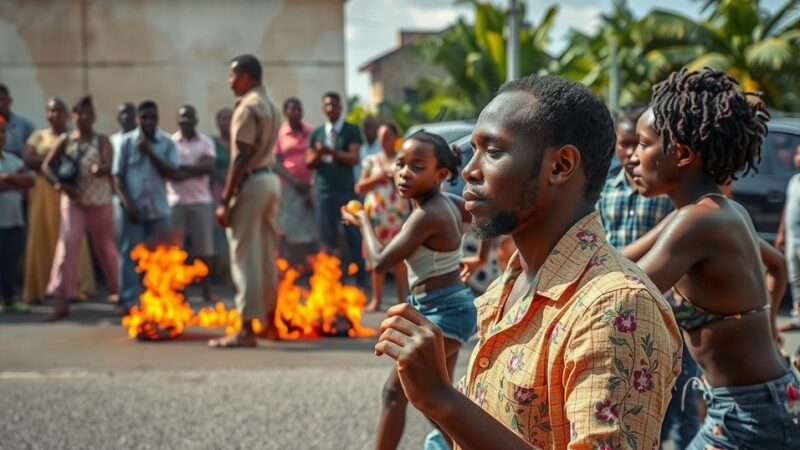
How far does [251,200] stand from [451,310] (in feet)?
11.9

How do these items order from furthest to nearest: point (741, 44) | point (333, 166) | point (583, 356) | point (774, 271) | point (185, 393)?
point (741, 44) → point (333, 166) → point (185, 393) → point (774, 271) → point (583, 356)

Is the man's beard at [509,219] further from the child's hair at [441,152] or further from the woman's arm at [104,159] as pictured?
the woman's arm at [104,159]

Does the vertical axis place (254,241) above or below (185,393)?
above

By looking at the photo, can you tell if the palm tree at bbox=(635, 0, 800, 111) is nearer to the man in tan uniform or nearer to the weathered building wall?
the weathered building wall

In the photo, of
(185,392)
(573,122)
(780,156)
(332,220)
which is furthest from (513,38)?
(573,122)

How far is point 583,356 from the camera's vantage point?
5.89 ft

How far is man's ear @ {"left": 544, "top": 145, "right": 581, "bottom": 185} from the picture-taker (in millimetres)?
1976

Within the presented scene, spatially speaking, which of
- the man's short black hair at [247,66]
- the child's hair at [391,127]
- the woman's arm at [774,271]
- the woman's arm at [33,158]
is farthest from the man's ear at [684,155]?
the woman's arm at [33,158]

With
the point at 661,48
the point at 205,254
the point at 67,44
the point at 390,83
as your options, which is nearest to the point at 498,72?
the point at 661,48

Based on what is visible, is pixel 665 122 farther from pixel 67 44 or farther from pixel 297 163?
pixel 67 44

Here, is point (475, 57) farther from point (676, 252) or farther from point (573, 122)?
point (573, 122)

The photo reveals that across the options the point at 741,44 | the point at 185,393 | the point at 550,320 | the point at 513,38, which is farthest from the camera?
the point at 741,44

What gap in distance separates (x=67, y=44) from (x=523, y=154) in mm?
12267

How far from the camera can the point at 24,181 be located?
9.88 m
